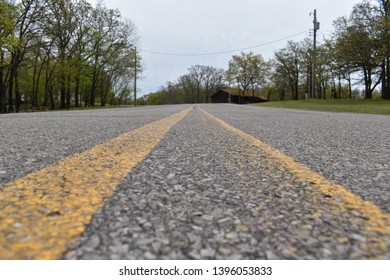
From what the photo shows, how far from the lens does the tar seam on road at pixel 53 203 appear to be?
80 centimetres

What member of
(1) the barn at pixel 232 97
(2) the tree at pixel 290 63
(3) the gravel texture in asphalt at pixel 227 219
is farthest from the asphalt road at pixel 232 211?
(1) the barn at pixel 232 97

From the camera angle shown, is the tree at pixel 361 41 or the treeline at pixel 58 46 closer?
the treeline at pixel 58 46

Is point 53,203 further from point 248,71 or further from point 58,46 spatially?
point 248,71

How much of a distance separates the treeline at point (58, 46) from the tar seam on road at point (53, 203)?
17.2 m

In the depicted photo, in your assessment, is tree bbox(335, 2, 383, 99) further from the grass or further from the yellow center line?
the yellow center line

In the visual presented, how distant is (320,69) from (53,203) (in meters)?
50.1

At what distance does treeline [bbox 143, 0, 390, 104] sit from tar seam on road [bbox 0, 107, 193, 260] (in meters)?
27.5

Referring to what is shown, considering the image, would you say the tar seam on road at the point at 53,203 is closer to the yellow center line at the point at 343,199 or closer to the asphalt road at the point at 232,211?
the asphalt road at the point at 232,211

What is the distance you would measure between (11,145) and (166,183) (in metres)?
2.09

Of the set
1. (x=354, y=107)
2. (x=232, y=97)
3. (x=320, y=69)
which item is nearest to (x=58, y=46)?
(x=354, y=107)

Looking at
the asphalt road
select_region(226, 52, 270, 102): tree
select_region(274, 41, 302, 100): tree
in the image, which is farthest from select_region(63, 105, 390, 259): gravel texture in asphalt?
select_region(226, 52, 270, 102): tree

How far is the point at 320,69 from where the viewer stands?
44375 mm

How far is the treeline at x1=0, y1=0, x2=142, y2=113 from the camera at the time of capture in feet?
62.2

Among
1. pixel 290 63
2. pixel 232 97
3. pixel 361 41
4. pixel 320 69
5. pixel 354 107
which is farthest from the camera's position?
pixel 232 97
